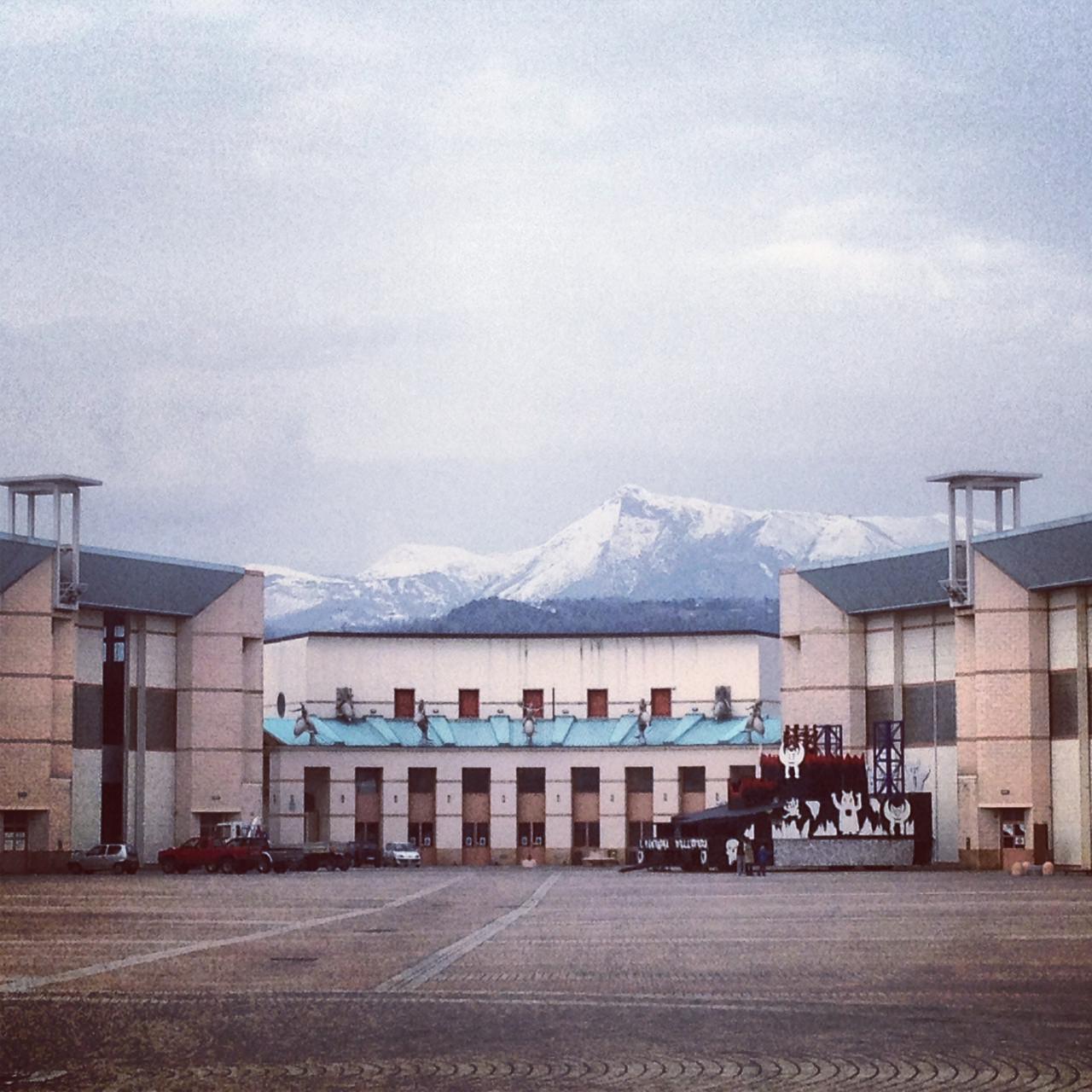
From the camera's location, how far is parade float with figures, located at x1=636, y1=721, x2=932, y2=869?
276 ft

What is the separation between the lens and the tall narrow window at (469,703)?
4747 inches

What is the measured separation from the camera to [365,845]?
10294 centimetres

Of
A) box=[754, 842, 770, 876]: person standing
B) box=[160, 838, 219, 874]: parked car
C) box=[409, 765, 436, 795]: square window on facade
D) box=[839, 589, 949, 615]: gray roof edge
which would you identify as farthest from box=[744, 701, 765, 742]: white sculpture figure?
box=[160, 838, 219, 874]: parked car

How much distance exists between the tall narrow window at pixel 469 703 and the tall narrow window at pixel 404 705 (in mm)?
2889

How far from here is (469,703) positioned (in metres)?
121

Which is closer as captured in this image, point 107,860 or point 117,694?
point 107,860

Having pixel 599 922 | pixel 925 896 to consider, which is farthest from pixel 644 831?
pixel 599 922

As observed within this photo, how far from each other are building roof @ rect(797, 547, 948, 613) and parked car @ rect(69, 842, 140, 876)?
32479mm

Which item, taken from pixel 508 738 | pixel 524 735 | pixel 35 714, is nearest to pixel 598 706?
pixel 524 735

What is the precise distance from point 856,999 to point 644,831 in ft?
299

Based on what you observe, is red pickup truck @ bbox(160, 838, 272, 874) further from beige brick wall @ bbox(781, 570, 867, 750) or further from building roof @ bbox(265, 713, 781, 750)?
beige brick wall @ bbox(781, 570, 867, 750)

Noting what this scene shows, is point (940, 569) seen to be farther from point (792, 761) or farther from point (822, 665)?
point (792, 761)

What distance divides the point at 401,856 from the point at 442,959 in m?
77.4

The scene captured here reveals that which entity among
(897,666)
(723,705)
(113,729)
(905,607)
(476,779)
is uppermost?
(905,607)
